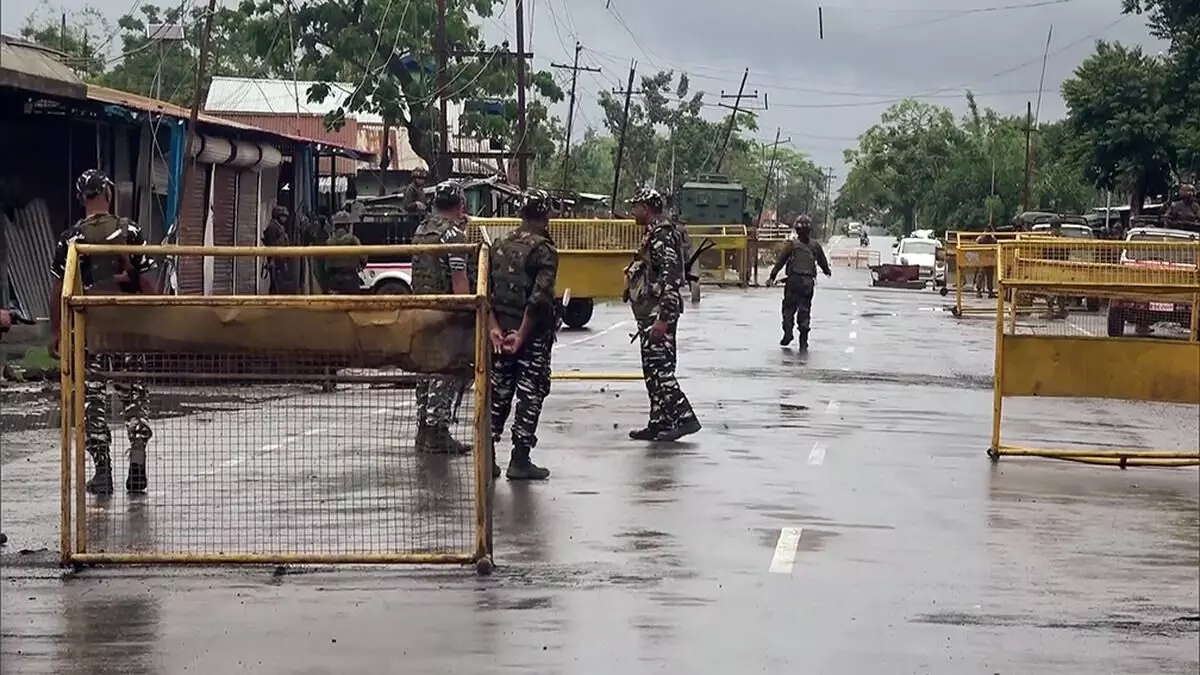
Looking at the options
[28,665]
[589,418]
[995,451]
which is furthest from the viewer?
[589,418]

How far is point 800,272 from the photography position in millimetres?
24312

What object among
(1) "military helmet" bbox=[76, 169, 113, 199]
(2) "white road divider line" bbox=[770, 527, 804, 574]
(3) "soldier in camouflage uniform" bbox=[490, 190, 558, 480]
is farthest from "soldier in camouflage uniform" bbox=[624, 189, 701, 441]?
(1) "military helmet" bbox=[76, 169, 113, 199]

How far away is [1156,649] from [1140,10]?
37610 mm

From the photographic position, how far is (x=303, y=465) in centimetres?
1208

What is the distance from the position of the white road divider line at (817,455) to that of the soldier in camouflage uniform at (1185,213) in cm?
1759

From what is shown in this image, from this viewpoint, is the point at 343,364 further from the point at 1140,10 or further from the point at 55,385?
the point at 1140,10

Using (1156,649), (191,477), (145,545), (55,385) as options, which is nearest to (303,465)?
(191,477)

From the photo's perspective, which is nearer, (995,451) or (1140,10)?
(995,451)

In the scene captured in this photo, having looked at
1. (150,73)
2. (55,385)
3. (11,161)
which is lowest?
(55,385)

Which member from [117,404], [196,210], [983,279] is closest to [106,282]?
[117,404]

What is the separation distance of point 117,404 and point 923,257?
51091 millimetres

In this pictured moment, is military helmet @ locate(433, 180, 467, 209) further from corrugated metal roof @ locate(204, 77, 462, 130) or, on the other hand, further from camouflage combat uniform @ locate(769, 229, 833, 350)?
corrugated metal roof @ locate(204, 77, 462, 130)

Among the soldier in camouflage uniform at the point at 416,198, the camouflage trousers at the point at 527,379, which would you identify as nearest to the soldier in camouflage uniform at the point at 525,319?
the camouflage trousers at the point at 527,379

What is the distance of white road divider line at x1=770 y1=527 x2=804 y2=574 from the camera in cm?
928
